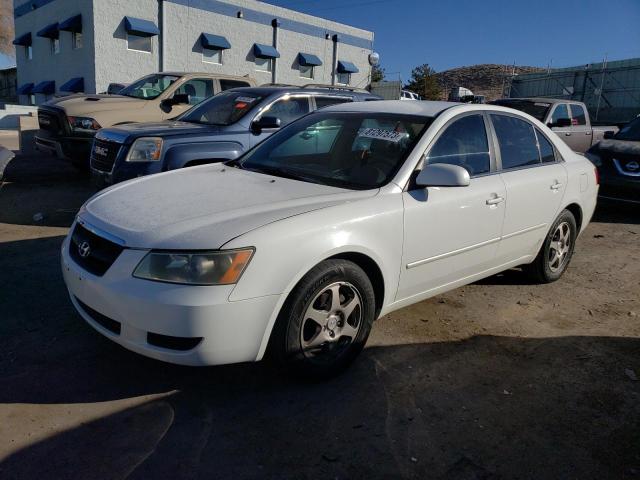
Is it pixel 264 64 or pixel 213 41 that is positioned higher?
pixel 213 41

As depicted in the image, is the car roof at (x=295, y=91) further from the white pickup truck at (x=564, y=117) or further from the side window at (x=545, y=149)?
the white pickup truck at (x=564, y=117)

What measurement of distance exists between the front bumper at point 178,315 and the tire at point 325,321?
0.15m

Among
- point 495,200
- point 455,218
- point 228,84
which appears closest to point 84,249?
point 455,218

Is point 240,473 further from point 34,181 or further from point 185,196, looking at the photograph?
point 34,181

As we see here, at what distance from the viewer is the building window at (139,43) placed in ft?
71.6

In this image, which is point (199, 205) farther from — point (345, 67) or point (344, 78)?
point (344, 78)

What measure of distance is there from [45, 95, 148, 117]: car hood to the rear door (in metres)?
8.48

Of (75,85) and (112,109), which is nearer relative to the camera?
(112,109)

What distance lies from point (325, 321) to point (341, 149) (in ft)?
4.89

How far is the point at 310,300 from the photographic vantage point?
9.61 feet

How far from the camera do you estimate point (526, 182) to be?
4.32 meters

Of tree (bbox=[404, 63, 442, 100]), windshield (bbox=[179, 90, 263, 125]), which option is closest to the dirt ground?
windshield (bbox=[179, 90, 263, 125])

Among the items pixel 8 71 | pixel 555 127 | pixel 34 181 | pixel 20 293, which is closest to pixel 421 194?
pixel 20 293

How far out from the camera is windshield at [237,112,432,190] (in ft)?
11.9
